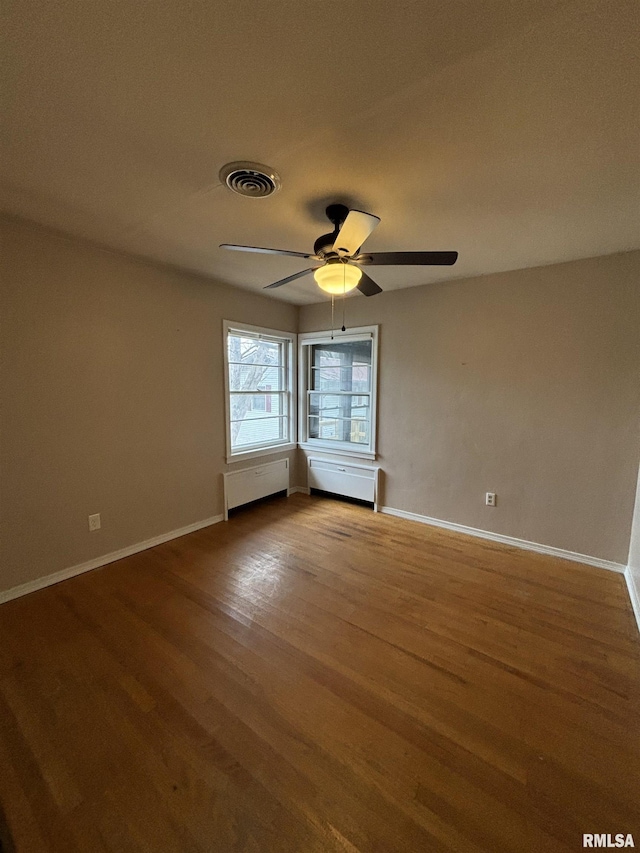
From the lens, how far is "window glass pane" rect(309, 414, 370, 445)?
4034mm

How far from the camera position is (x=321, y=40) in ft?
3.31

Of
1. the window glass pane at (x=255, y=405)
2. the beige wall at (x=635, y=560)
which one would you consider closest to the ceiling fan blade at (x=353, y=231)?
the window glass pane at (x=255, y=405)

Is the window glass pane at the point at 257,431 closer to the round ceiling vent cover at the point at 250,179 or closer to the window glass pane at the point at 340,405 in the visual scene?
the window glass pane at the point at 340,405

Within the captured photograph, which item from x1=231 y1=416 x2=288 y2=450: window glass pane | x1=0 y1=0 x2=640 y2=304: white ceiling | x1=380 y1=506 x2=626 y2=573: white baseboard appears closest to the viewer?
x1=0 y1=0 x2=640 y2=304: white ceiling

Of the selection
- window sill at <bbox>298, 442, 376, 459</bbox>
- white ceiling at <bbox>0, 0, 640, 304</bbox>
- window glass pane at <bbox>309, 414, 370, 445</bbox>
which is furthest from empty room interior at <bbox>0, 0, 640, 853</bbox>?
window glass pane at <bbox>309, 414, 370, 445</bbox>

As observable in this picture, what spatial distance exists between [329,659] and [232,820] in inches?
29.5

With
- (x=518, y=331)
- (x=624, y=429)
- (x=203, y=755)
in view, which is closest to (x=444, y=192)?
(x=518, y=331)

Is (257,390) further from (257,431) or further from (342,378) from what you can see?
(342,378)

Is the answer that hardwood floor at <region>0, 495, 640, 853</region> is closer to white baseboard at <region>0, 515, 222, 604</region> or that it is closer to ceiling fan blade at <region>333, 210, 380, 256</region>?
white baseboard at <region>0, 515, 222, 604</region>

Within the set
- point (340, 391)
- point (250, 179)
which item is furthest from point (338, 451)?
point (250, 179)

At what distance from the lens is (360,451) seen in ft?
12.9

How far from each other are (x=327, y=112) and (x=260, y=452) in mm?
3162

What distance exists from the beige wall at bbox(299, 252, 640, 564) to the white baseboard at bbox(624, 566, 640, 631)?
173 millimetres

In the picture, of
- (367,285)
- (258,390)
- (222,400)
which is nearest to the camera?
(367,285)
